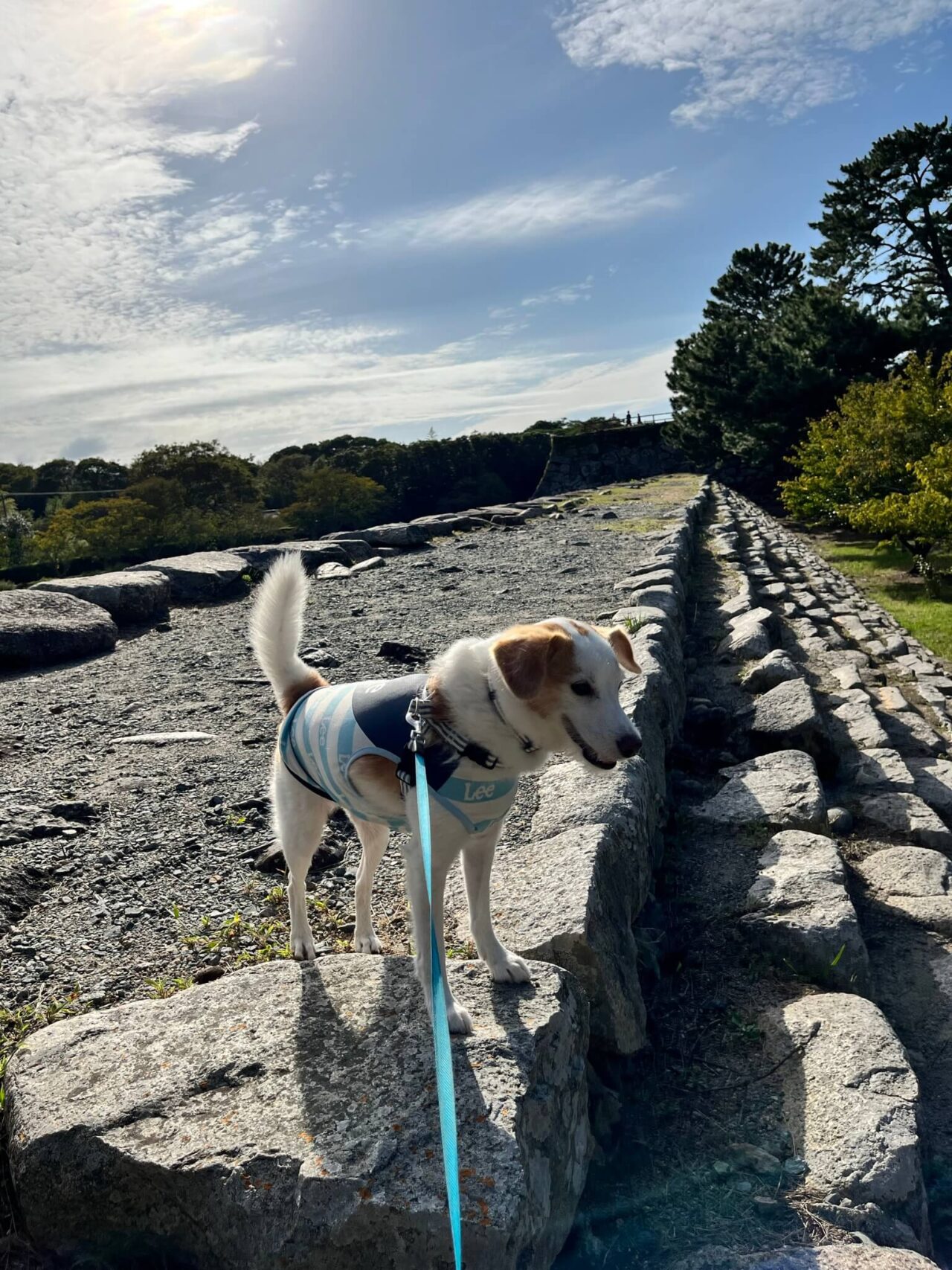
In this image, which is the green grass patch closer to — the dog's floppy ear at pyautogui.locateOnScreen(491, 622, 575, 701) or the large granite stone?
the dog's floppy ear at pyautogui.locateOnScreen(491, 622, 575, 701)

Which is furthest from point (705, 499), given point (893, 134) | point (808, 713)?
point (808, 713)

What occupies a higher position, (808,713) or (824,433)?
(824,433)

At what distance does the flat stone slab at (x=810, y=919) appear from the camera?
10.6 feet

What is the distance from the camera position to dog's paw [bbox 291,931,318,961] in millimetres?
3018

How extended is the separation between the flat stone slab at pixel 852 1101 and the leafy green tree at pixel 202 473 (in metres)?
27.4

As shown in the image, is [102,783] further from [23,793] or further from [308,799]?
[308,799]

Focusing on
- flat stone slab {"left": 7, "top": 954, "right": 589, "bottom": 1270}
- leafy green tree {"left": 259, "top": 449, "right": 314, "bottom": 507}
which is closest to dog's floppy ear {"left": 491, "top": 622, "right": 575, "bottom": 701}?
flat stone slab {"left": 7, "top": 954, "right": 589, "bottom": 1270}

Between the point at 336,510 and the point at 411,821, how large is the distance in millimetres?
30774

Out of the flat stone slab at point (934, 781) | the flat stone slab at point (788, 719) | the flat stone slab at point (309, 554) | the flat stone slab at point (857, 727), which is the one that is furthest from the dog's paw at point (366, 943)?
the flat stone slab at point (309, 554)

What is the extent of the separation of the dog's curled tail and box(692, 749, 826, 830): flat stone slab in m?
2.34

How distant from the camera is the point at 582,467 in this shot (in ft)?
190

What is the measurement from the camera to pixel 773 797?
181 inches

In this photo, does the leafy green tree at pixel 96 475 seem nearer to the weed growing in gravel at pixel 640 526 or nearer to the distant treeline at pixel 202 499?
the distant treeline at pixel 202 499

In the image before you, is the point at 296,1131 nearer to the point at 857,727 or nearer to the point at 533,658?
the point at 533,658
